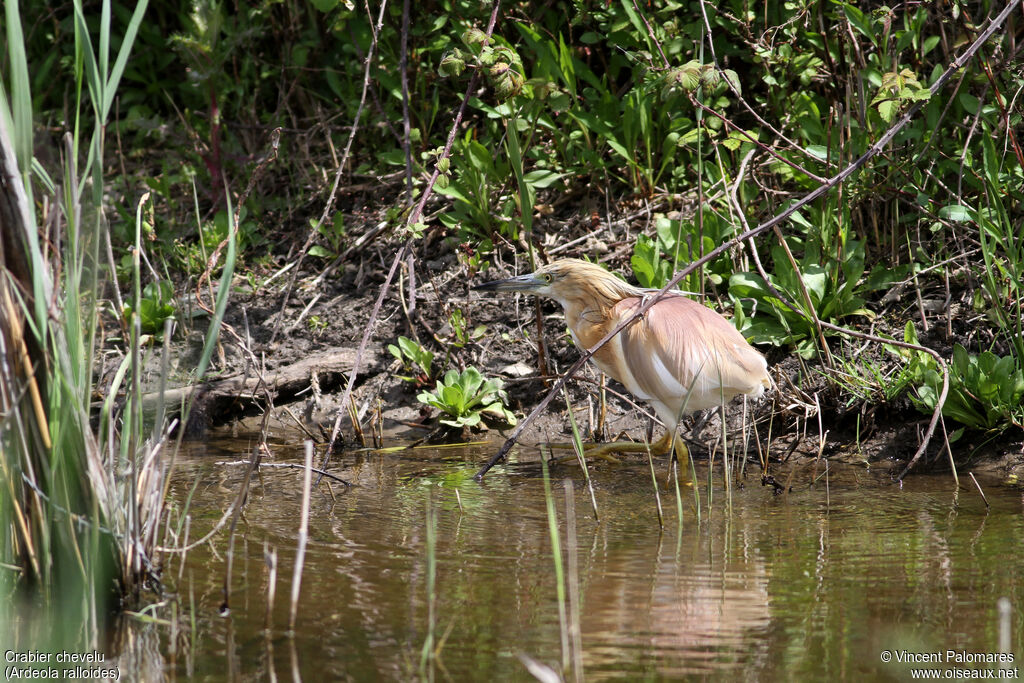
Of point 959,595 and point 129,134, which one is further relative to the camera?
point 129,134

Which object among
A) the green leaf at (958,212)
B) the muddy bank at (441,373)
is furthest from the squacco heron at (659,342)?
the green leaf at (958,212)

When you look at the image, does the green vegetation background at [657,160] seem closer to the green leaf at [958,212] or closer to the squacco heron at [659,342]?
the green leaf at [958,212]

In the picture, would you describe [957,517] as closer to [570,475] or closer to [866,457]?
[866,457]

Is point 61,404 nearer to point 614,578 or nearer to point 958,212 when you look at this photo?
point 614,578

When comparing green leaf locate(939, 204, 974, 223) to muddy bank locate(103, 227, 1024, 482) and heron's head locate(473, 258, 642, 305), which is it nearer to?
muddy bank locate(103, 227, 1024, 482)

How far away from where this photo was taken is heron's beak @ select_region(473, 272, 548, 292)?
4.89m

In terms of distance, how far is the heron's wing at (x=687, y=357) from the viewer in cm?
436

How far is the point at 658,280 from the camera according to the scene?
5164 millimetres

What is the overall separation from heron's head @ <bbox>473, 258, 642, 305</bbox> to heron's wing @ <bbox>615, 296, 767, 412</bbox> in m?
0.23

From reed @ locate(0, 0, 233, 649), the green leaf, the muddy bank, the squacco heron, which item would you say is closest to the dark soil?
the muddy bank

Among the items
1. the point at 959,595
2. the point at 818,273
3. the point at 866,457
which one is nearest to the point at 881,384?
the point at 866,457

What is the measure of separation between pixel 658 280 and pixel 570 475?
1190 millimetres

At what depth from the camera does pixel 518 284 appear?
4.92 m

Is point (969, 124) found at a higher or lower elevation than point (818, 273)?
higher
